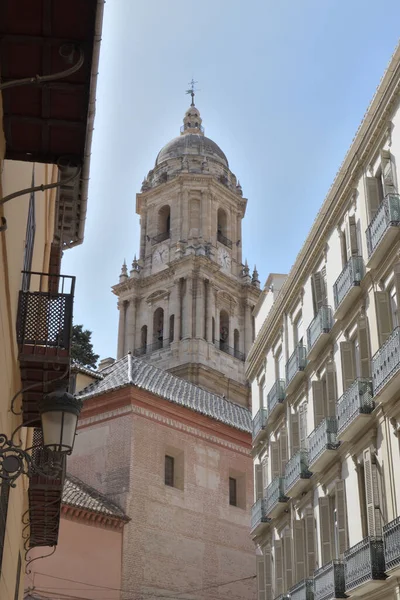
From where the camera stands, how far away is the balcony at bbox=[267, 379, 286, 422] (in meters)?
24.2

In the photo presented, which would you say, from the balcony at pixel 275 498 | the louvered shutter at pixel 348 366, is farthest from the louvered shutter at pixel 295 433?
the louvered shutter at pixel 348 366

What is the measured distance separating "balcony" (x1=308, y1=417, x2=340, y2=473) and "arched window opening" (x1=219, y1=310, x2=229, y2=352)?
35041 mm

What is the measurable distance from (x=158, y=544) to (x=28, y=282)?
1808cm

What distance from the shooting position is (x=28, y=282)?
1127cm

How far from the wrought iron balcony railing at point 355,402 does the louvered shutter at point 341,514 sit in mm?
1312

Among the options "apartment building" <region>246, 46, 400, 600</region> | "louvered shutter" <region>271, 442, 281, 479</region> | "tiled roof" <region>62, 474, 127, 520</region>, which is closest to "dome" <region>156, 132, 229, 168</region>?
"tiled roof" <region>62, 474, 127, 520</region>

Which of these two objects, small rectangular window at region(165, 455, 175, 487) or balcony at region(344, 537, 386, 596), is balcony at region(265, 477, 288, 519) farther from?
balcony at region(344, 537, 386, 596)

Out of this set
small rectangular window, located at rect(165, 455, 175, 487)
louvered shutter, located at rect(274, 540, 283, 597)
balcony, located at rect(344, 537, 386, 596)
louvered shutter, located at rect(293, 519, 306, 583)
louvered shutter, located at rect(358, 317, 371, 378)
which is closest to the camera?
balcony, located at rect(344, 537, 386, 596)

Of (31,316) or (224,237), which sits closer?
(31,316)

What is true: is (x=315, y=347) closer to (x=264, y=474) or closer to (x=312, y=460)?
(x=312, y=460)

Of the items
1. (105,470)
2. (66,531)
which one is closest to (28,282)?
(66,531)

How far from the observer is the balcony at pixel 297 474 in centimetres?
2067

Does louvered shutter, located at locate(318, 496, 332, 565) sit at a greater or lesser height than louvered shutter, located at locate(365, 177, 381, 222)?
lesser

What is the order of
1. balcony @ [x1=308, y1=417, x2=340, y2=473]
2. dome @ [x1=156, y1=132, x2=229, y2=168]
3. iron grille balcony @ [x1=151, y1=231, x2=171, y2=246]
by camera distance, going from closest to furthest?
balcony @ [x1=308, y1=417, x2=340, y2=473] → iron grille balcony @ [x1=151, y1=231, x2=171, y2=246] → dome @ [x1=156, y1=132, x2=229, y2=168]
